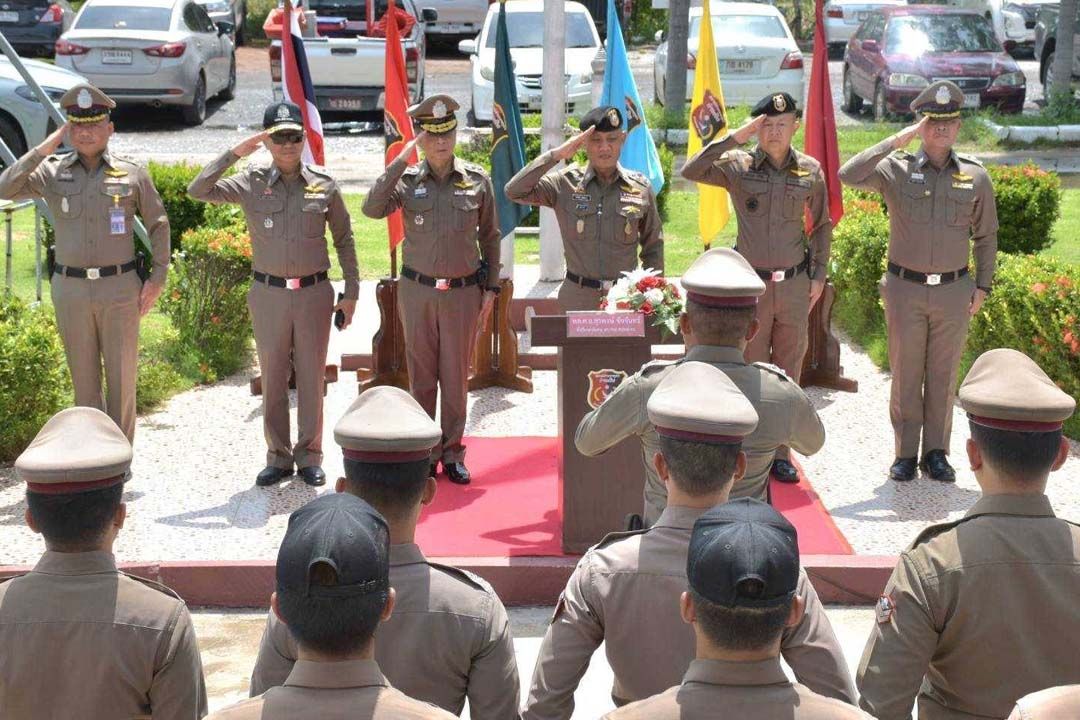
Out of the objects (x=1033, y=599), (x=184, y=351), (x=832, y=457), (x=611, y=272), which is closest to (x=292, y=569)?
(x=1033, y=599)

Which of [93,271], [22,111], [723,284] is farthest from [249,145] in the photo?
[22,111]

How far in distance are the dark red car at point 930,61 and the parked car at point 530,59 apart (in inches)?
170

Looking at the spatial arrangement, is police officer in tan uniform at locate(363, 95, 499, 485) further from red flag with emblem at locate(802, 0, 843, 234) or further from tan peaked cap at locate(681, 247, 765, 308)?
tan peaked cap at locate(681, 247, 765, 308)

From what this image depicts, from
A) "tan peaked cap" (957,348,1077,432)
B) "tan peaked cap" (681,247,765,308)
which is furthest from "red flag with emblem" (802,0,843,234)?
"tan peaked cap" (957,348,1077,432)

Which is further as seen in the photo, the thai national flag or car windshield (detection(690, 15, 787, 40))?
car windshield (detection(690, 15, 787, 40))

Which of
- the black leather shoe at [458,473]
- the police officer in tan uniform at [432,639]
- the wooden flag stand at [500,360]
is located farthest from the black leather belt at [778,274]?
the police officer in tan uniform at [432,639]

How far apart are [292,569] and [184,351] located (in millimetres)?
8223

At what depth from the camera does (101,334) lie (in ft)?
27.6

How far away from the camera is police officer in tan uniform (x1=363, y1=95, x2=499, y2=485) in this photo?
8.54 m

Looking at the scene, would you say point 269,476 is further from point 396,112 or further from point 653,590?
point 653,590

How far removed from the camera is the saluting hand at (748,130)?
27.4 ft

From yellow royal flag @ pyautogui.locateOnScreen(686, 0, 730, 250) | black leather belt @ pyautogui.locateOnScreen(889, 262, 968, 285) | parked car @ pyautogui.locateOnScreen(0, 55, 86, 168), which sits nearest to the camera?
black leather belt @ pyautogui.locateOnScreen(889, 262, 968, 285)

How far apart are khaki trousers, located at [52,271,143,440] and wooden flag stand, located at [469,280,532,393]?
2.76 metres

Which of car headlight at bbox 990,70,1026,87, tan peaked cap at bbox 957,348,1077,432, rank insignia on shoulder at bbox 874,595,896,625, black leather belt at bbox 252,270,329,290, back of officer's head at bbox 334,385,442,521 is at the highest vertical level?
tan peaked cap at bbox 957,348,1077,432
